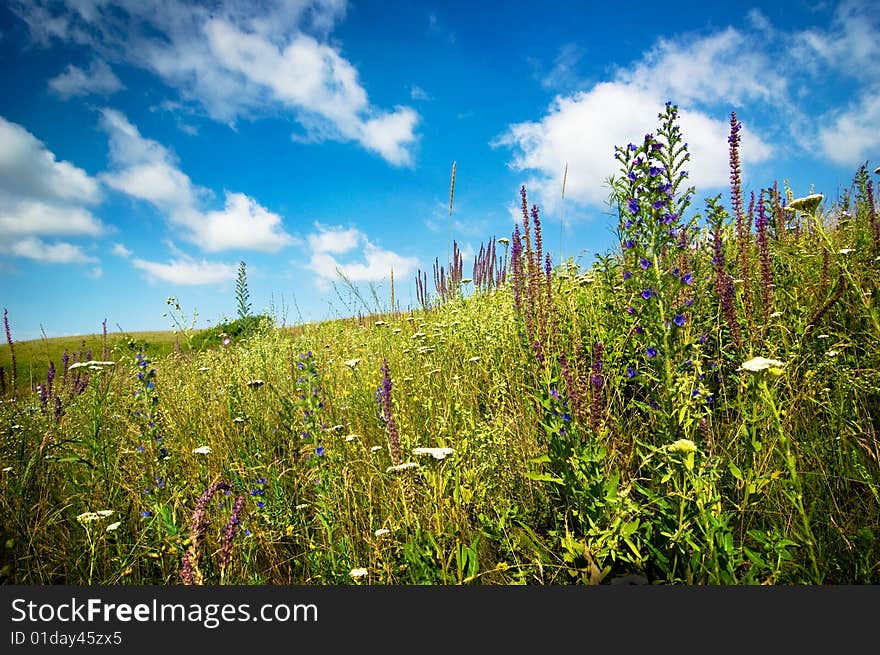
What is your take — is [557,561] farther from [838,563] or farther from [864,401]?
[864,401]

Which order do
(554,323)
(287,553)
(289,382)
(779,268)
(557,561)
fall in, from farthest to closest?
(289,382)
(779,268)
(554,323)
(287,553)
(557,561)

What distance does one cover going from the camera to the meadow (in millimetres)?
1897

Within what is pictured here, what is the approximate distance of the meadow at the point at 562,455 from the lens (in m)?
1.90

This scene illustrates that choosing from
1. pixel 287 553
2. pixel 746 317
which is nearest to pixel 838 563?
pixel 746 317

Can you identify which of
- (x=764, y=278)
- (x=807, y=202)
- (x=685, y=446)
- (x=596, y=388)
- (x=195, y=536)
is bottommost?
(x=195, y=536)

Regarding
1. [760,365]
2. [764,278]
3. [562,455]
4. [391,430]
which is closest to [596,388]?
[562,455]

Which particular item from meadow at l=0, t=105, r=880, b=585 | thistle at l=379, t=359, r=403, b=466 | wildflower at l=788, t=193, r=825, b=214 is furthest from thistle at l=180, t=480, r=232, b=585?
wildflower at l=788, t=193, r=825, b=214

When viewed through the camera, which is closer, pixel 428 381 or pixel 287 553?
pixel 287 553

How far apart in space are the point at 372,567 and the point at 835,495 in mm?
2139

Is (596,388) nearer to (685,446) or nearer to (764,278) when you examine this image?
(685,446)

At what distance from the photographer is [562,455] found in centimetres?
201

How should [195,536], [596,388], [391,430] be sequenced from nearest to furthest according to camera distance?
1. [195,536]
2. [596,388]
3. [391,430]

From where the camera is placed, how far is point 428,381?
153 inches

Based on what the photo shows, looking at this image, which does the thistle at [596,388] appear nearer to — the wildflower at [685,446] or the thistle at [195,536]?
the wildflower at [685,446]
